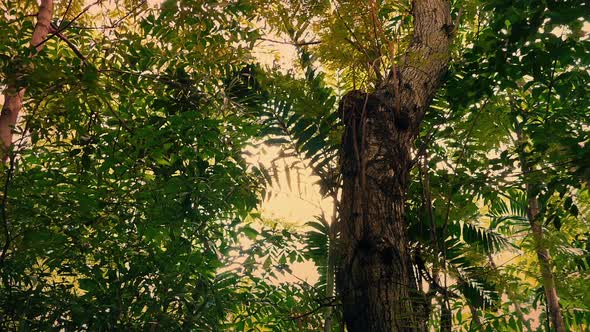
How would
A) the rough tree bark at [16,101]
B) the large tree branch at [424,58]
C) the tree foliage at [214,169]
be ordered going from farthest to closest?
the rough tree bark at [16,101]
the large tree branch at [424,58]
the tree foliage at [214,169]

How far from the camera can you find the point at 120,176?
10.7 ft

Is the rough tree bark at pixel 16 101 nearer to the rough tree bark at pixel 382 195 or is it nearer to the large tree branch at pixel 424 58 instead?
the rough tree bark at pixel 382 195

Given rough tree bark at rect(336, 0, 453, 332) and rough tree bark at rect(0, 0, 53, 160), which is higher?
rough tree bark at rect(0, 0, 53, 160)

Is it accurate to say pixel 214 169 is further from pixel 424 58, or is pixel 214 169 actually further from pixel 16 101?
pixel 424 58

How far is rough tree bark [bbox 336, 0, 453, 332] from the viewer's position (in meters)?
2.13

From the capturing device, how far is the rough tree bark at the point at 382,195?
2129mm

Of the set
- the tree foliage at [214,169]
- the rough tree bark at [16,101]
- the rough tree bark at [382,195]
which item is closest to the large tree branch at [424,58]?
the rough tree bark at [382,195]

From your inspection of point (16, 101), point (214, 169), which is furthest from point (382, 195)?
point (16, 101)

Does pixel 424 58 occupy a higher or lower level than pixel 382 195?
higher

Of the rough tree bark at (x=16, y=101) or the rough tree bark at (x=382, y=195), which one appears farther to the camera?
the rough tree bark at (x=16, y=101)

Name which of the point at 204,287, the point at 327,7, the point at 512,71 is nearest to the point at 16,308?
the point at 204,287

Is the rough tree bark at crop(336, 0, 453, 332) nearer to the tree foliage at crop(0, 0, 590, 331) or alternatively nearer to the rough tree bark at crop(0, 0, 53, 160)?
the tree foliage at crop(0, 0, 590, 331)

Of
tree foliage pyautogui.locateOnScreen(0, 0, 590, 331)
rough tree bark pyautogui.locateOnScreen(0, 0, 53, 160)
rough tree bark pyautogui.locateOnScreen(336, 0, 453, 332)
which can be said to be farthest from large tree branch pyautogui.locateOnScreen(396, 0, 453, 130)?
rough tree bark pyautogui.locateOnScreen(0, 0, 53, 160)

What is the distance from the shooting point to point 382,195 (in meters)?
2.39
